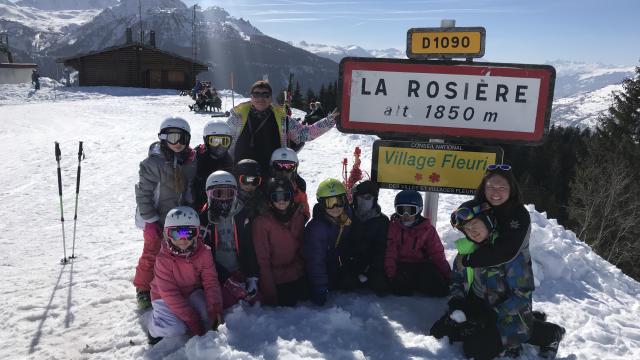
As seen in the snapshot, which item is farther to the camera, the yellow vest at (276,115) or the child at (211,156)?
the yellow vest at (276,115)

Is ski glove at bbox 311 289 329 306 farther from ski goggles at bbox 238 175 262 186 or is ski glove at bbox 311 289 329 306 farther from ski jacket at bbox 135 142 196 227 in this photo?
ski jacket at bbox 135 142 196 227

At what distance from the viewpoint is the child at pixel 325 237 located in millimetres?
3926

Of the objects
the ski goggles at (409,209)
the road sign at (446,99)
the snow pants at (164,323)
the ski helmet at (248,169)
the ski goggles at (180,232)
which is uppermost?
the road sign at (446,99)

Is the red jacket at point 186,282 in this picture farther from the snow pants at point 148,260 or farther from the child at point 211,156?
the child at point 211,156

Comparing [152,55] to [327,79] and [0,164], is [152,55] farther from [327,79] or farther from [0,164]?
[327,79]

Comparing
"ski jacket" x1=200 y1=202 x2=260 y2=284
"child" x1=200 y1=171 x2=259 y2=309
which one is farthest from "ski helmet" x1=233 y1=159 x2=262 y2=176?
"ski jacket" x1=200 y1=202 x2=260 y2=284

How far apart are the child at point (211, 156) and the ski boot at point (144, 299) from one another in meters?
0.90

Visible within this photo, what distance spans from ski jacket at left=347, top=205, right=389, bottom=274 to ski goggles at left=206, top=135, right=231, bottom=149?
1512 millimetres

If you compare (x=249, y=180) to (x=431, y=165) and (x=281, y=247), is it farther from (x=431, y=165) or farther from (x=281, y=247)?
(x=431, y=165)

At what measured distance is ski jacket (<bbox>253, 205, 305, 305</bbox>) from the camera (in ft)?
12.6

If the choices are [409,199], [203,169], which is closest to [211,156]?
[203,169]

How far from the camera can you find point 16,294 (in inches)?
174

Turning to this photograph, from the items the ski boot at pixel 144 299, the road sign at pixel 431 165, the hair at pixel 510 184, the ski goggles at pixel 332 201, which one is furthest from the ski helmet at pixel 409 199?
the ski boot at pixel 144 299

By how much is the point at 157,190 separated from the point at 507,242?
9.82ft
